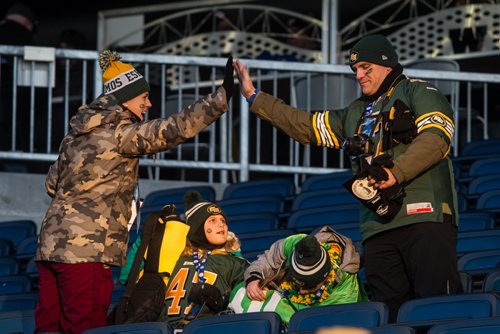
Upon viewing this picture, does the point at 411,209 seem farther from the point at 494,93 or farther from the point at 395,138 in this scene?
the point at 494,93

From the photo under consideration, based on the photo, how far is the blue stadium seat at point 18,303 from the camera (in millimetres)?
8836

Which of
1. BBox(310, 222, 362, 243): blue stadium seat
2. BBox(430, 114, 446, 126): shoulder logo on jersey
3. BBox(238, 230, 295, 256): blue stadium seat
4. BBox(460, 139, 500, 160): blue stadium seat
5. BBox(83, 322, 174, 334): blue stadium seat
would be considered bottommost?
BBox(83, 322, 174, 334): blue stadium seat

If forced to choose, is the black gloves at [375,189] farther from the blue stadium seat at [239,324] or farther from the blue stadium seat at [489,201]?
the blue stadium seat at [489,201]

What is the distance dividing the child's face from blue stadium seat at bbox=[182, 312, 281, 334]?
1.20 meters

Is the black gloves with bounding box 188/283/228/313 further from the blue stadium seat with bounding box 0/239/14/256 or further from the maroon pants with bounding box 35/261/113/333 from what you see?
the blue stadium seat with bounding box 0/239/14/256

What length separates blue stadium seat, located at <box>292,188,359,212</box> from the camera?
1029 cm

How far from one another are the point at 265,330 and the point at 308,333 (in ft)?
0.84

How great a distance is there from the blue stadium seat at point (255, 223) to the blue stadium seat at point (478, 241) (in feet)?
5.36

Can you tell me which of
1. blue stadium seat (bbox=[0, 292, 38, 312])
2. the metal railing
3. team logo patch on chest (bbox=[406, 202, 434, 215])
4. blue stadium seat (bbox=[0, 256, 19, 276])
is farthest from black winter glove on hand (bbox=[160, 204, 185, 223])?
the metal railing

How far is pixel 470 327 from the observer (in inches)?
250

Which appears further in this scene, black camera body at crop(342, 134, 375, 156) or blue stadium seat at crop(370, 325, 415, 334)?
black camera body at crop(342, 134, 375, 156)

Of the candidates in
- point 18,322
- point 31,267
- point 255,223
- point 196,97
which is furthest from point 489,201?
point 196,97

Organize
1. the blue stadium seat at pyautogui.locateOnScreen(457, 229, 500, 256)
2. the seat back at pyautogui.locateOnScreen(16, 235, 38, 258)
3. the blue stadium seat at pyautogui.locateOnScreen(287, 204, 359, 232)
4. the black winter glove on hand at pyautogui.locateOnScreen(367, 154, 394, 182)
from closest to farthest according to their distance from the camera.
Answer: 1. the black winter glove on hand at pyautogui.locateOnScreen(367, 154, 394, 182)
2. the blue stadium seat at pyautogui.locateOnScreen(457, 229, 500, 256)
3. the blue stadium seat at pyautogui.locateOnScreen(287, 204, 359, 232)
4. the seat back at pyautogui.locateOnScreen(16, 235, 38, 258)

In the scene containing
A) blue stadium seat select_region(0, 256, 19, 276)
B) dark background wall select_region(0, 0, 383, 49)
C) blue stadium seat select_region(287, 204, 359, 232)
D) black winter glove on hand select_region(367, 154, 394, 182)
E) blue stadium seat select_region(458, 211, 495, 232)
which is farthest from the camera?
dark background wall select_region(0, 0, 383, 49)
